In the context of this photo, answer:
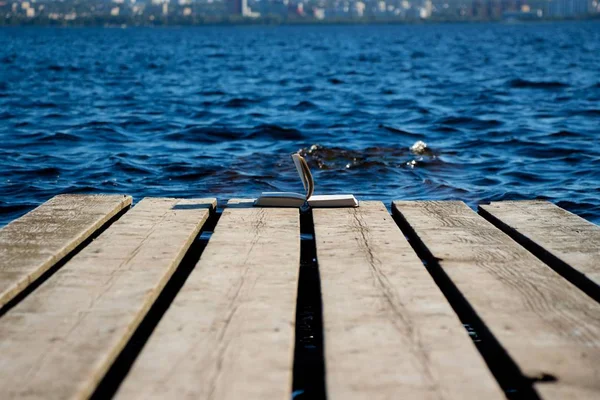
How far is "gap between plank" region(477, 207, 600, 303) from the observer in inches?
138

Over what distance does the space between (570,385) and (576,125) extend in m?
12.7

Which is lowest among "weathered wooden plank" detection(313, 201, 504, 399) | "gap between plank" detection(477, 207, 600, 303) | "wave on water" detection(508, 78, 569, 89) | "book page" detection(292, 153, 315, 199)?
"wave on water" detection(508, 78, 569, 89)

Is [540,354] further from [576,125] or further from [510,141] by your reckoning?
[576,125]

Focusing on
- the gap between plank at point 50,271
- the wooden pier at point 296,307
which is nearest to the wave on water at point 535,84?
the wooden pier at point 296,307

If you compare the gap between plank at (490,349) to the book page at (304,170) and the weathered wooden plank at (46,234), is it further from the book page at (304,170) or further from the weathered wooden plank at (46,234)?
the weathered wooden plank at (46,234)

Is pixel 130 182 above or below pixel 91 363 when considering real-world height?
below

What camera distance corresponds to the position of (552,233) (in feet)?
14.3

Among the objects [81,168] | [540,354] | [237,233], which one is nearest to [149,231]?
[237,233]

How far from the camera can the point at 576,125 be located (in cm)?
1453

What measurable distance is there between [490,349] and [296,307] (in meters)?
0.91

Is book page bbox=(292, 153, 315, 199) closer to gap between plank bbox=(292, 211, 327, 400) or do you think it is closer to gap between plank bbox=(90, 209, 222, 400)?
gap between plank bbox=(292, 211, 327, 400)

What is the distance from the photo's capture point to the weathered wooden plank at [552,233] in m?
3.79

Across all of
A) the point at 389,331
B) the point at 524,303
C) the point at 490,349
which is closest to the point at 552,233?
the point at 524,303

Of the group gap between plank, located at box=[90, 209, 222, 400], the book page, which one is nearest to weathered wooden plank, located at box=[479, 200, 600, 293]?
the book page
